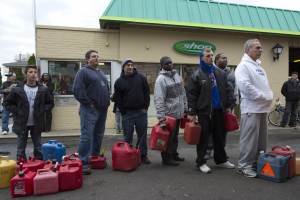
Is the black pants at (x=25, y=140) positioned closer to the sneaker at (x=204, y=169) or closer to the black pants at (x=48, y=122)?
the sneaker at (x=204, y=169)

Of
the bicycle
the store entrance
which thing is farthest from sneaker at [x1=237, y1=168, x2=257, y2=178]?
the store entrance

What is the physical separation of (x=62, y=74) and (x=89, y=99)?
6483 millimetres

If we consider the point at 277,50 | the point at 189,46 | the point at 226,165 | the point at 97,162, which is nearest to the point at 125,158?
the point at 97,162

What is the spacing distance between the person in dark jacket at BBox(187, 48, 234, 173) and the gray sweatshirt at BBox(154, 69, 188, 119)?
478 millimetres

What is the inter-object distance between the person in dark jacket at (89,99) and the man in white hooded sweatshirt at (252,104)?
2.29m

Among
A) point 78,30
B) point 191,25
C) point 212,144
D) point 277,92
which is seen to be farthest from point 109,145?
point 277,92

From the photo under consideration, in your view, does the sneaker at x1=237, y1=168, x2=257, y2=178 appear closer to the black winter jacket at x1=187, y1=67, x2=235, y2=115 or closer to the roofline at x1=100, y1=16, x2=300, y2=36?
the black winter jacket at x1=187, y1=67, x2=235, y2=115

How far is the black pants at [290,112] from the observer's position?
12.3 m

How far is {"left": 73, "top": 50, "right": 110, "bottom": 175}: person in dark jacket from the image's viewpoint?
5613mm

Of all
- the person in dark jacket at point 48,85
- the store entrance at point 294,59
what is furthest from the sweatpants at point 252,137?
the store entrance at point 294,59

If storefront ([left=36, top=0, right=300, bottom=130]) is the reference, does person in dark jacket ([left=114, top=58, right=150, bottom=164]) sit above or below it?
below

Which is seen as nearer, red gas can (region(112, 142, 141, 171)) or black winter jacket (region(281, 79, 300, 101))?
red gas can (region(112, 142, 141, 171))

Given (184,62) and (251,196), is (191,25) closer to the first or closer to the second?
(184,62)

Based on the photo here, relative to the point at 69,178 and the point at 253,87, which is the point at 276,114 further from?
the point at 69,178
